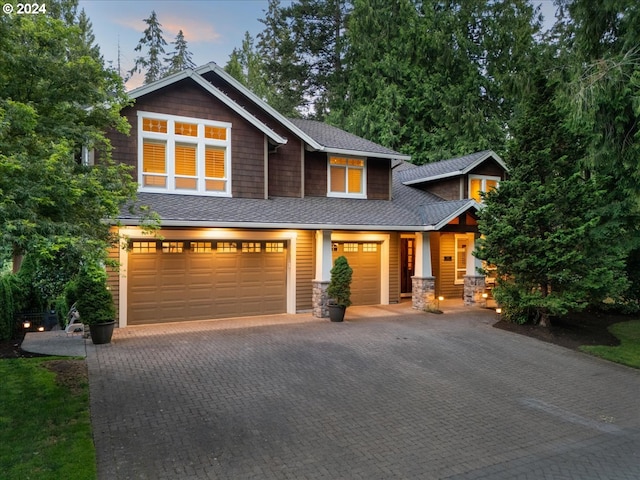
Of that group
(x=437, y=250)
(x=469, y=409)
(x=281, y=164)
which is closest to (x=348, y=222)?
(x=281, y=164)

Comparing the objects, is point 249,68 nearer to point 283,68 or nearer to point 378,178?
point 283,68

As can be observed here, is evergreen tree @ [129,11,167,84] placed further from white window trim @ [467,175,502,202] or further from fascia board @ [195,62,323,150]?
white window trim @ [467,175,502,202]

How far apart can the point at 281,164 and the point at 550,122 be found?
7.98 m

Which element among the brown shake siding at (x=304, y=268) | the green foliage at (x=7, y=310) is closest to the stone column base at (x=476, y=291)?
the brown shake siding at (x=304, y=268)

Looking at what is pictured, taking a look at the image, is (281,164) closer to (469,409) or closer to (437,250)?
(437,250)

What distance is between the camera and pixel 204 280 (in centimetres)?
1211

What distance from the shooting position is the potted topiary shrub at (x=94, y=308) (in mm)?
9117

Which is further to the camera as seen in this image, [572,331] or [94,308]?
[572,331]

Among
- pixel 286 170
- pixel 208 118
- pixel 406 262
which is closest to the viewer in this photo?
pixel 208 118

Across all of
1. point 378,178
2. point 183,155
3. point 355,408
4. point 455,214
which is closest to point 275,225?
point 183,155

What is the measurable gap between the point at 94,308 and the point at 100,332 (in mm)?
552

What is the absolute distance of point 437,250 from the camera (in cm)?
1661

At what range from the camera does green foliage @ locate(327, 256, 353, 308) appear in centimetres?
1215

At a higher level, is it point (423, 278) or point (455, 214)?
point (455, 214)
